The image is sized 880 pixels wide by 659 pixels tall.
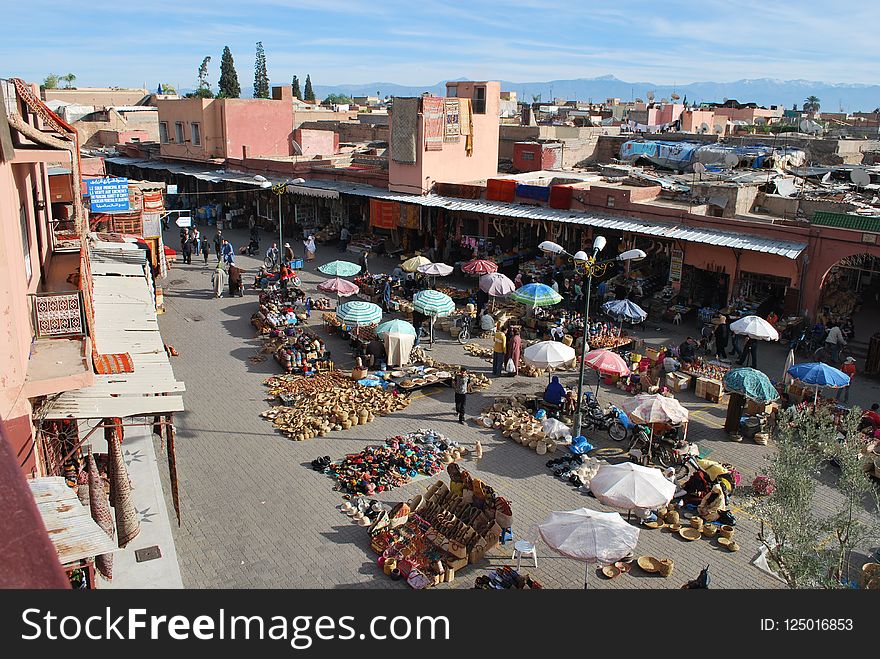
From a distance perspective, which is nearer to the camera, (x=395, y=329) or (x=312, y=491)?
(x=312, y=491)

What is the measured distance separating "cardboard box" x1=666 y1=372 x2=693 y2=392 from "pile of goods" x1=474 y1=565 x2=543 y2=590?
8976 millimetres

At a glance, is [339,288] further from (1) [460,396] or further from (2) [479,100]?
(2) [479,100]

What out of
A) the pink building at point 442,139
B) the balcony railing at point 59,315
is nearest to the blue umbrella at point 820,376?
the balcony railing at point 59,315

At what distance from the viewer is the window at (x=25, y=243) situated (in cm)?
1156

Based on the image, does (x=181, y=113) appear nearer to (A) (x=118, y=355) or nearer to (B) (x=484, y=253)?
(B) (x=484, y=253)

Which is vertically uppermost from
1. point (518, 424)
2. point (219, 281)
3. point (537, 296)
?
point (537, 296)

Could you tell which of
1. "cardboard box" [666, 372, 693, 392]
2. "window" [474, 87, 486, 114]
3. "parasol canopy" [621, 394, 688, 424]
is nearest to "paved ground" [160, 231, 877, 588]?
"cardboard box" [666, 372, 693, 392]

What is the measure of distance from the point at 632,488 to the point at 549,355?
589cm

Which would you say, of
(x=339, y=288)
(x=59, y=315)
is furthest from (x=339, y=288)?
(x=59, y=315)

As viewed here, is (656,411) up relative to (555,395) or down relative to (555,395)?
up

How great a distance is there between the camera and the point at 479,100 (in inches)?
1346

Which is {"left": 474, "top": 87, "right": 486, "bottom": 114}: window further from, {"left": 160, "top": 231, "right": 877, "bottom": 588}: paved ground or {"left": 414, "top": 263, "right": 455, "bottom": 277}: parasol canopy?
{"left": 160, "top": 231, "right": 877, "bottom": 588}: paved ground

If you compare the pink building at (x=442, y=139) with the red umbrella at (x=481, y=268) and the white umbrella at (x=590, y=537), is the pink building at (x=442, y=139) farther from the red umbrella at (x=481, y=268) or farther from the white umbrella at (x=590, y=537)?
the white umbrella at (x=590, y=537)
